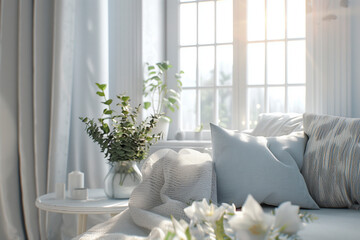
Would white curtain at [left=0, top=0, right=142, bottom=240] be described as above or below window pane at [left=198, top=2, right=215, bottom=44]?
below

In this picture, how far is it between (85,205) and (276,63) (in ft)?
5.78

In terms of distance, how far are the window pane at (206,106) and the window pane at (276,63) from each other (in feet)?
1.49

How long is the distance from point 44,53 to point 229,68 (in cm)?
135

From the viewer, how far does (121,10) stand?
3064 millimetres

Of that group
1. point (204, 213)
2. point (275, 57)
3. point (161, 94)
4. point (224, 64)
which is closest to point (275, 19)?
point (275, 57)

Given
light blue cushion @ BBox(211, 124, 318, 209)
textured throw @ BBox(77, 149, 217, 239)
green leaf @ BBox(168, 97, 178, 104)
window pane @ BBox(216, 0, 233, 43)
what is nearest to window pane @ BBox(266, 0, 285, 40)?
window pane @ BBox(216, 0, 233, 43)

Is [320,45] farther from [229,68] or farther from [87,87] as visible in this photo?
[87,87]

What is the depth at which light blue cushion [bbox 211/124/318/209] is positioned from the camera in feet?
5.71

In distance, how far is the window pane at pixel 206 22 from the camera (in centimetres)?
321

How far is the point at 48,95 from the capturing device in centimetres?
297

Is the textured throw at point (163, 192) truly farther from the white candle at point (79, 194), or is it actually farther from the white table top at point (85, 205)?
the white candle at point (79, 194)

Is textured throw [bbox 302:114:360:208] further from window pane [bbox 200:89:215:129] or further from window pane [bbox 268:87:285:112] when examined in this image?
window pane [bbox 200:89:215:129]

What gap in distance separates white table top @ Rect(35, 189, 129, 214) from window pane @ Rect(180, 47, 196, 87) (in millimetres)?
1387

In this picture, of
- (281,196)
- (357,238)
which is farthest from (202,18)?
(357,238)
